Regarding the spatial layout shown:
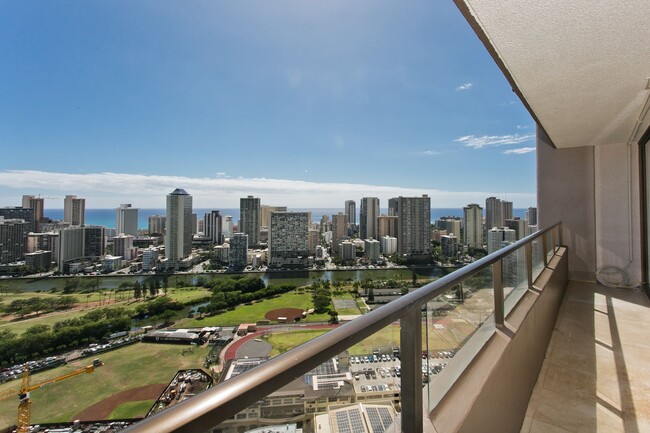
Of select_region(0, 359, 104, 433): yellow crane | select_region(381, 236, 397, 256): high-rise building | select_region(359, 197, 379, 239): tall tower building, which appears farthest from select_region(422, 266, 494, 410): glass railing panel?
select_region(359, 197, 379, 239): tall tower building

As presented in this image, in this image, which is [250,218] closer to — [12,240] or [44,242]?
[44,242]

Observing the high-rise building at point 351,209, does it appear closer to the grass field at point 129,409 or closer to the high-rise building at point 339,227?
the high-rise building at point 339,227

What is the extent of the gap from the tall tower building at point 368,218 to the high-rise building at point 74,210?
106ft

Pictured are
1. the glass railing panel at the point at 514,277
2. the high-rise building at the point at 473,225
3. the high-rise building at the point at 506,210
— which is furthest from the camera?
the high-rise building at the point at 473,225

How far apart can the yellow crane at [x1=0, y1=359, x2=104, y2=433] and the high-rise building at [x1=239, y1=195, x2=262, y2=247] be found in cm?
2600

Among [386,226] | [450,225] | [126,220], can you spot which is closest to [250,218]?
[386,226]

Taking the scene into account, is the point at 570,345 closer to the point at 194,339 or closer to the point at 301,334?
the point at 301,334

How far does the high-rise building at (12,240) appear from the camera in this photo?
2339 centimetres

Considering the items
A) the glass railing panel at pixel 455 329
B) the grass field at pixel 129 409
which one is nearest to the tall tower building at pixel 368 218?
the grass field at pixel 129 409

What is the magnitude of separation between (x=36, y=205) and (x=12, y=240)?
11197mm

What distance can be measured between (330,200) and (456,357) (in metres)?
53.9

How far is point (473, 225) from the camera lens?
75.7 ft

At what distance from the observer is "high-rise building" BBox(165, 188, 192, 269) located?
29406mm

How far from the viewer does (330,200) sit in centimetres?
5506
